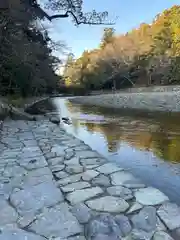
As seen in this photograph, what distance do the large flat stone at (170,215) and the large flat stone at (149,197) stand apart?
11 cm

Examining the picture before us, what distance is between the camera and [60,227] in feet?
6.95

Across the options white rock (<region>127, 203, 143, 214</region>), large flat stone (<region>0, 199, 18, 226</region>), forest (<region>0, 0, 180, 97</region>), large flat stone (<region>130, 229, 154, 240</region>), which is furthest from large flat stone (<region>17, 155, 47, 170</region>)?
forest (<region>0, 0, 180, 97</region>)

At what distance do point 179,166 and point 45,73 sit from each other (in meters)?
16.5

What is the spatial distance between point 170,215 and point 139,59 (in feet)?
106

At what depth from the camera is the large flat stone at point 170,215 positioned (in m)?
2.24

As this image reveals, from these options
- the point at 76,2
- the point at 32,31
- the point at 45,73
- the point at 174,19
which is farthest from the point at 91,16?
the point at 174,19

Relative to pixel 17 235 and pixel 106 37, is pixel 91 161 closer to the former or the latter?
pixel 17 235

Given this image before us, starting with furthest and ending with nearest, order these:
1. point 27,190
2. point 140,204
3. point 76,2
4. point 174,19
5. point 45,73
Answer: point 174,19, point 45,73, point 76,2, point 27,190, point 140,204

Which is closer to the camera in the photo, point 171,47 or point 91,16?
point 91,16

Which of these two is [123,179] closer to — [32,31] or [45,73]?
[32,31]

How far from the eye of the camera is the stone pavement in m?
2.09

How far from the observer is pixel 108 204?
2.60 meters

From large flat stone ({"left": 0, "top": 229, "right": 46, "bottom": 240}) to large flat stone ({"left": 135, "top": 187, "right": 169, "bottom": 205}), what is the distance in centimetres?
117

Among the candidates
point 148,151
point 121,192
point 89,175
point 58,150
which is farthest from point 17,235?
point 148,151
